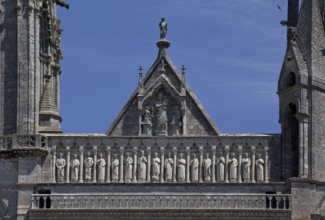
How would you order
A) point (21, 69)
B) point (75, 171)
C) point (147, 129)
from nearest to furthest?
point (75, 171) < point (147, 129) < point (21, 69)

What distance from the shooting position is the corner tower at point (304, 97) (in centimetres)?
4838

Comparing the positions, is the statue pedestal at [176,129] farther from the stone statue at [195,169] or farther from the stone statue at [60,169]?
the stone statue at [60,169]

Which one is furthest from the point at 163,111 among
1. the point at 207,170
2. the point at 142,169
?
the point at 207,170

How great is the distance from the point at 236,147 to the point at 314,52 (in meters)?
4.06

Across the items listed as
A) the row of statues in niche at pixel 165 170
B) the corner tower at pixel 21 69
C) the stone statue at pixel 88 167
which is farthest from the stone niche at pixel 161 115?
the corner tower at pixel 21 69

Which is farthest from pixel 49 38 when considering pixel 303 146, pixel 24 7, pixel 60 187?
pixel 303 146

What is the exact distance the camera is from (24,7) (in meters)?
50.5

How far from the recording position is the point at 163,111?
49.8 m

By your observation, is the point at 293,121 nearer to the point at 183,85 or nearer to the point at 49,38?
the point at 183,85

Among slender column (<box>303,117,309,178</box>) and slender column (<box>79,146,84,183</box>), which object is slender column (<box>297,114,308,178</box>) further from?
slender column (<box>79,146,84,183</box>)

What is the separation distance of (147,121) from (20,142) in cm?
427

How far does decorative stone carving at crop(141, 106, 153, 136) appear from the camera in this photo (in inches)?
1956

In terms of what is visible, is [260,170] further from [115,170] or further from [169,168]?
[115,170]

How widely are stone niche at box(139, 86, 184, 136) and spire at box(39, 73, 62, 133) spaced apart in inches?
121
